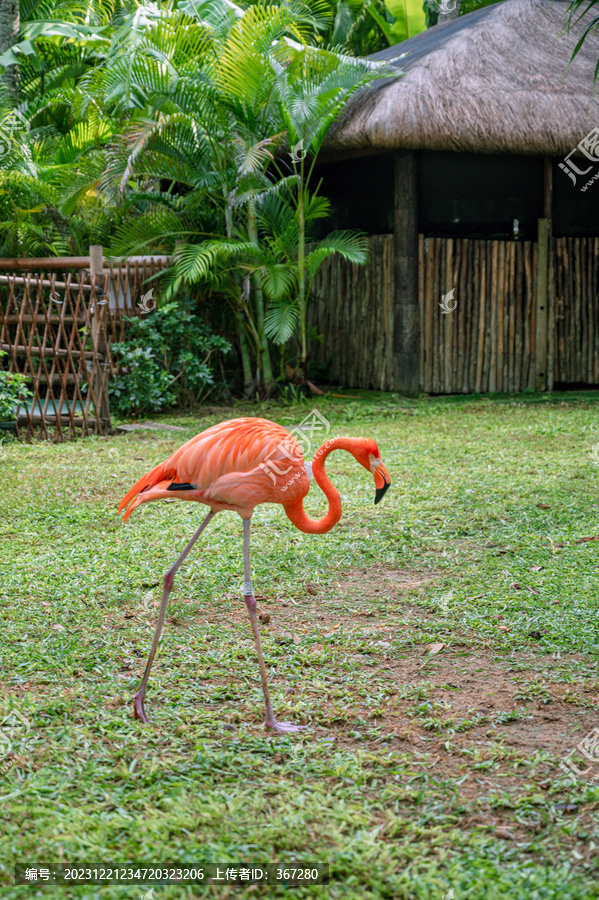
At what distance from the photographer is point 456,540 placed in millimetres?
5023

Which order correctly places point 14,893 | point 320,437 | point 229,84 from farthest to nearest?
point 229,84 < point 320,437 < point 14,893

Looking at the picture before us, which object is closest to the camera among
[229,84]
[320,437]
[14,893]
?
[14,893]

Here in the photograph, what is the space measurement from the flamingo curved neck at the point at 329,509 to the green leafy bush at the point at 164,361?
6170 millimetres

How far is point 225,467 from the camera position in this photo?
2.96 m

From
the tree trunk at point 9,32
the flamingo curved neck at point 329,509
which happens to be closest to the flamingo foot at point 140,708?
the flamingo curved neck at point 329,509

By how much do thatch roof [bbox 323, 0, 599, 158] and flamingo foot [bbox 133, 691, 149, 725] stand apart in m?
8.37

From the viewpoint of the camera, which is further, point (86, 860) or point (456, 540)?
point (456, 540)

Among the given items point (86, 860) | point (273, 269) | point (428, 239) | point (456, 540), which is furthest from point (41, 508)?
point (428, 239)

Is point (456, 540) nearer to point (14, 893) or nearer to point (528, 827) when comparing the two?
point (528, 827)

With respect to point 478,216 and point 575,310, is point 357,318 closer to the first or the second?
point 478,216

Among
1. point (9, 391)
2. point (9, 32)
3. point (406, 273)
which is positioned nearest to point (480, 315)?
point (406, 273)

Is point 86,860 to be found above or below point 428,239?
below

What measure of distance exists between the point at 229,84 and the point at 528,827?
8404 mm

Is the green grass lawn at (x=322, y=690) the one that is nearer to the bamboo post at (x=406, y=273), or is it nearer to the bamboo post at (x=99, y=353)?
the bamboo post at (x=99, y=353)
